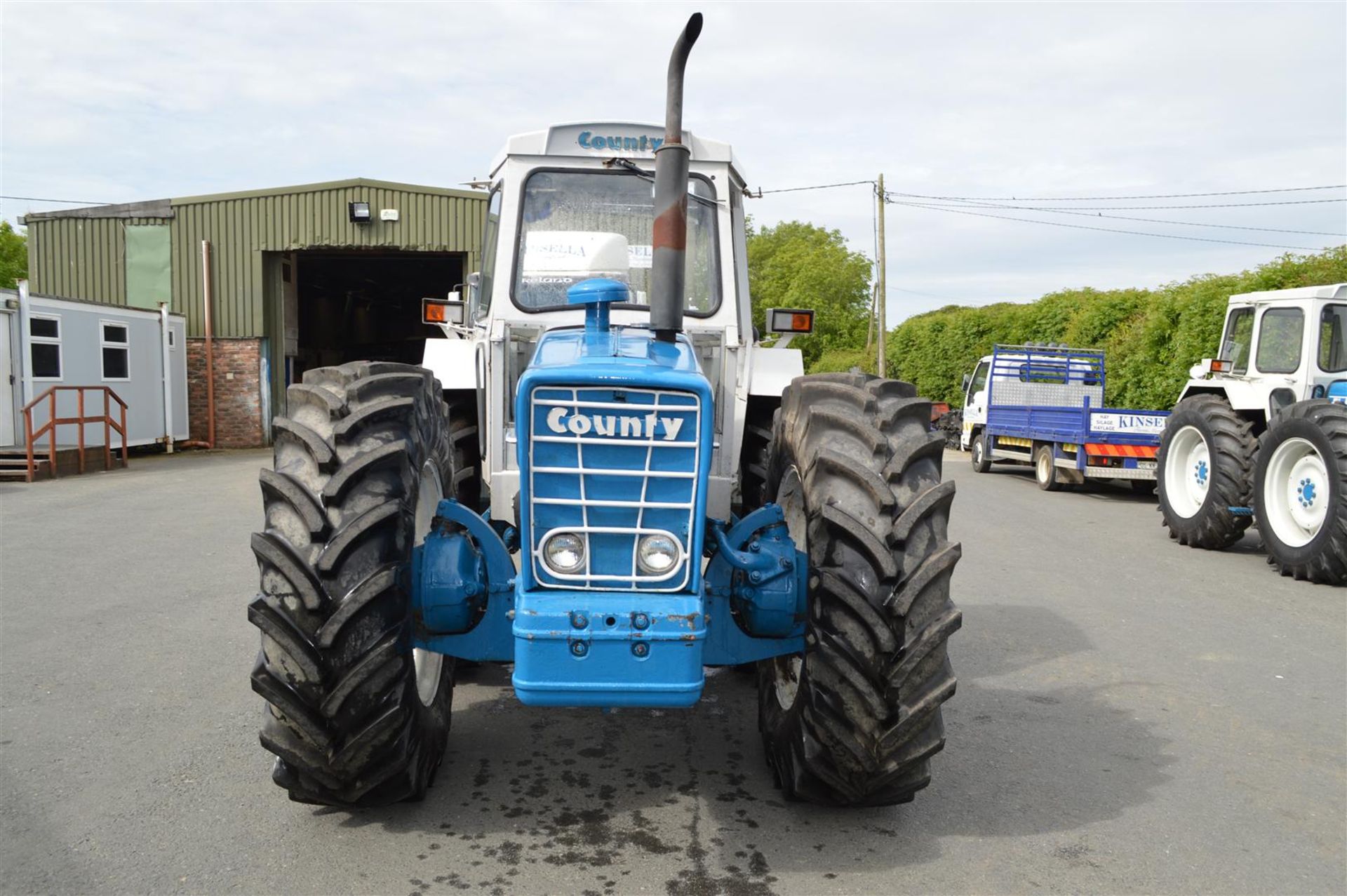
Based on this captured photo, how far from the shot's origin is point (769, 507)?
12.9 feet

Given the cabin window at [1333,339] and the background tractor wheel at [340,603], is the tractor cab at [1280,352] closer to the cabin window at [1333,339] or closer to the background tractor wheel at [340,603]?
the cabin window at [1333,339]

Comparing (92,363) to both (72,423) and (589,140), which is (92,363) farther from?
(589,140)

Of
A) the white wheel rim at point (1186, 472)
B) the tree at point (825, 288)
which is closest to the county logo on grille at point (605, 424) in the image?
the white wheel rim at point (1186, 472)

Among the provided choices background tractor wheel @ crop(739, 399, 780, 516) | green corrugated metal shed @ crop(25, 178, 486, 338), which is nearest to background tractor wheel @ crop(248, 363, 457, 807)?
background tractor wheel @ crop(739, 399, 780, 516)

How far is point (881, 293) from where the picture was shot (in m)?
32.3

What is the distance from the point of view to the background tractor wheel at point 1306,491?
866 centimetres

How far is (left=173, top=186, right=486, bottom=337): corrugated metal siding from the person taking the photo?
71.4 feet

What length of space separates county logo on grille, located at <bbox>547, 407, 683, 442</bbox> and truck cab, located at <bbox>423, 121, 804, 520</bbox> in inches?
58.6

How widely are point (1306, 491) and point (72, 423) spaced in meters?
15.8

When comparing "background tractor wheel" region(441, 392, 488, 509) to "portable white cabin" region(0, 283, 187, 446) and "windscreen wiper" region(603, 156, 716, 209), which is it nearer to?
"windscreen wiper" region(603, 156, 716, 209)

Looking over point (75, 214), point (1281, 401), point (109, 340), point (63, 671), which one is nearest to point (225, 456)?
point (109, 340)

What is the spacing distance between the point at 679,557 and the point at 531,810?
1.24 metres

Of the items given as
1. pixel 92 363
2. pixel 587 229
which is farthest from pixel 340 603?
pixel 92 363

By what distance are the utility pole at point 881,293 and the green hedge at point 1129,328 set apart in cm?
130
